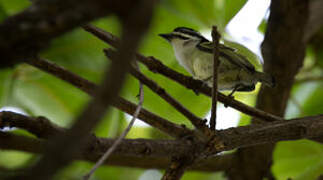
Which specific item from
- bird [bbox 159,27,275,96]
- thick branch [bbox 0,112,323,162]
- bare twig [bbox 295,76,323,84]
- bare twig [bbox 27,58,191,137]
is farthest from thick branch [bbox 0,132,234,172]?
bare twig [bbox 295,76,323,84]

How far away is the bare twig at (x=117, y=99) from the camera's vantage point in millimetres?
1443

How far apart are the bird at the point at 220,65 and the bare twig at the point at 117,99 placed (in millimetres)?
742

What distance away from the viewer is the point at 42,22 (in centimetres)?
61

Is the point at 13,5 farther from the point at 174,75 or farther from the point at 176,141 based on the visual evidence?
the point at 176,141

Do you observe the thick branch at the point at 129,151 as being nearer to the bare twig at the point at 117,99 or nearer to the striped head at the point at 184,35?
the bare twig at the point at 117,99

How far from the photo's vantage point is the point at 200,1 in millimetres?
2674

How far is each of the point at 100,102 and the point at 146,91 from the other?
6.78 ft

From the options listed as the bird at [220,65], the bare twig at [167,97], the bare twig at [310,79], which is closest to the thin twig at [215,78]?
the bare twig at [167,97]

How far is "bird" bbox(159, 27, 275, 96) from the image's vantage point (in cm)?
234

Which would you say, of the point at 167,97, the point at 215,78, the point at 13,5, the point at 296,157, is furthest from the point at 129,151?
the point at 296,157

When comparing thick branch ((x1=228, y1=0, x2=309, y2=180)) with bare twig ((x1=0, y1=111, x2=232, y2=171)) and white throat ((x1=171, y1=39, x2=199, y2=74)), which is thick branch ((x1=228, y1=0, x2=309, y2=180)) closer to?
white throat ((x1=171, y1=39, x2=199, y2=74))

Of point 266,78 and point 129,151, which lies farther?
point 266,78

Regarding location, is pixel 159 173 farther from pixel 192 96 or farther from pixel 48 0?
pixel 48 0

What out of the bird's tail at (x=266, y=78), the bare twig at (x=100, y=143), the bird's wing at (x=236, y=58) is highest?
the bird's wing at (x=236, y=58)
